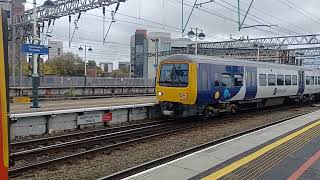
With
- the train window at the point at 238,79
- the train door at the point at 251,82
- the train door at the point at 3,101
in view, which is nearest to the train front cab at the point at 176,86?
the train window at the point at 238,79

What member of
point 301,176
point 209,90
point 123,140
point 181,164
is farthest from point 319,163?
point 209,90

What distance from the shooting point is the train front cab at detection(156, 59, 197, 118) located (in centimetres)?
1681

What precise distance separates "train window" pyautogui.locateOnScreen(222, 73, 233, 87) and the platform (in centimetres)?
695

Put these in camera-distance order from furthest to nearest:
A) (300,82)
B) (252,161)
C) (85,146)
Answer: (300,82) < (85,146) < (252,161)

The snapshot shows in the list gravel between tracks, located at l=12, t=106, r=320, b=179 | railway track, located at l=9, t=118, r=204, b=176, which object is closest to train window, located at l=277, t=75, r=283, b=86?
gravel between tracks, located at l=12, t=106, r=320, b=179

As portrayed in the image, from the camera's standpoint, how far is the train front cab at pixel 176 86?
16.8 meters

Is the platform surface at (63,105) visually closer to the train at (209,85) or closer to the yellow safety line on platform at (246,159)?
the train at (209,85)

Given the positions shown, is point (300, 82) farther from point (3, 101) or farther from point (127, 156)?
point (3, 101)

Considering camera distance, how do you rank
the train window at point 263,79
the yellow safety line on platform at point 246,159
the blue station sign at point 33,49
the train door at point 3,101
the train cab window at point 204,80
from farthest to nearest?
the train window at point 263,79
the blue station sign at point 33,49
the train cab window at point 204,80
the yellow safety line on platform at point 246,159
the train door at point 3,101

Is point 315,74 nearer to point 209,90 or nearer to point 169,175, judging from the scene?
point 209,90

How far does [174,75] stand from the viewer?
17.6m

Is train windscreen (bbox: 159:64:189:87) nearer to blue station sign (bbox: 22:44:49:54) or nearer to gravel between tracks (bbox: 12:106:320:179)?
gravel between tracks (bbox: 12:106:320:179)

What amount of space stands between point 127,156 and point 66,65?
269ft

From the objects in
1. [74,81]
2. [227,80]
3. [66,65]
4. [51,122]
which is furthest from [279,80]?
[66,65]
